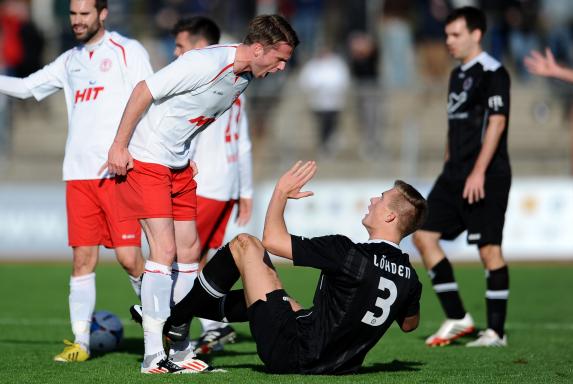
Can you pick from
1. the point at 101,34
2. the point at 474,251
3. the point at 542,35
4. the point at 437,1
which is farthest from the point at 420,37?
the point at 101,34

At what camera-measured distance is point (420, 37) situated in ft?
69.8

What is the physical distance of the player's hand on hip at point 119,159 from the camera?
23.0ft

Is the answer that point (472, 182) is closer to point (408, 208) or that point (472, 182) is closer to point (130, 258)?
point (408, 208)

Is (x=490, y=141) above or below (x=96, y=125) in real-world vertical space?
below

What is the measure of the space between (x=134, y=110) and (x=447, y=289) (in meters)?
3.75

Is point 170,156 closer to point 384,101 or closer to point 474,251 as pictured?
point 474,251

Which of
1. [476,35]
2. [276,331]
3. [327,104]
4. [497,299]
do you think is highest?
[476,35]

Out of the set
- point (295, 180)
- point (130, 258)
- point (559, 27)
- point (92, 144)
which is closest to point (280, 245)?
point (295, 180)

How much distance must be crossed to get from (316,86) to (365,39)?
5.30ft

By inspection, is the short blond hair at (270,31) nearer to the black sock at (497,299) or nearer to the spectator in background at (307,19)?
the black sock at (497,299)

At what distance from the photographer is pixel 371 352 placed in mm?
8594

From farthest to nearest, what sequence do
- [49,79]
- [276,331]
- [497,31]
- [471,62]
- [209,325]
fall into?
[497,31] < [471,62] < [209,325] < [49,79] < [276,331]

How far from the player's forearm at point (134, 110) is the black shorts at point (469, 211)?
344 centimetres

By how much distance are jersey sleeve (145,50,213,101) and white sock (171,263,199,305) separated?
4.85 ft
